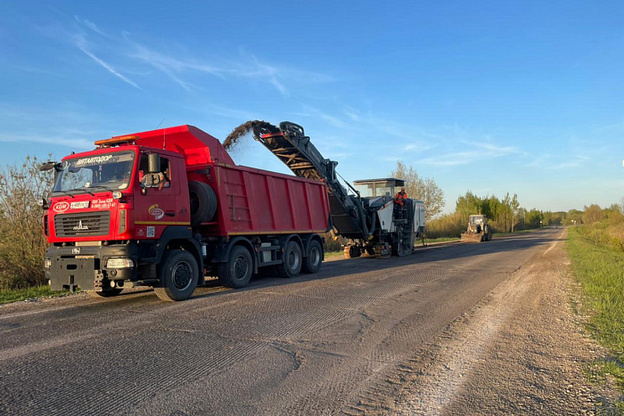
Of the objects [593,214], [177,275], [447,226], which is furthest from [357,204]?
[593,214]

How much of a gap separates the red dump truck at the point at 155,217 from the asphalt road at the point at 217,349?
613mm

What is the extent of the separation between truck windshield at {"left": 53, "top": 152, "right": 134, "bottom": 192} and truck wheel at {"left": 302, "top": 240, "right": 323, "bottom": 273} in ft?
20.8

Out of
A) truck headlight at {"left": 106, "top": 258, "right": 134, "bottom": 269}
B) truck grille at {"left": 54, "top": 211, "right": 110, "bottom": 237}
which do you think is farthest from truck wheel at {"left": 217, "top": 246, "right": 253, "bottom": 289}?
truck grille at {"left": 54, "top": 211, "right": 110, "bottom": 237}

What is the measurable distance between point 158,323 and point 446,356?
393 cm

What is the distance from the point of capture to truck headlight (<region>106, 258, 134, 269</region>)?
729cm

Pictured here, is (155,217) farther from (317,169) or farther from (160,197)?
(317,169)

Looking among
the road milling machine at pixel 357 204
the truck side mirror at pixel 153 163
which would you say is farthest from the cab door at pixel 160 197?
the road milling machine at pixel 357 204

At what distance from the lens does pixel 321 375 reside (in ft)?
13.9

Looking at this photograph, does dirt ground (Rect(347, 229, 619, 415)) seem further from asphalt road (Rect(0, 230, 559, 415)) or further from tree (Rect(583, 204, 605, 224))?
tree (Rect(583, 204, 605, 224))

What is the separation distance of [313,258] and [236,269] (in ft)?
12.2

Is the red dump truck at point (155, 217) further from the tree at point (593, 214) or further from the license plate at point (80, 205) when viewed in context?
the tree at point (593, 214)

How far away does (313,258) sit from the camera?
43.8 ft

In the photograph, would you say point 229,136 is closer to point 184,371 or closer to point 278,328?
point 278,328

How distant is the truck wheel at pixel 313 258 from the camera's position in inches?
509
